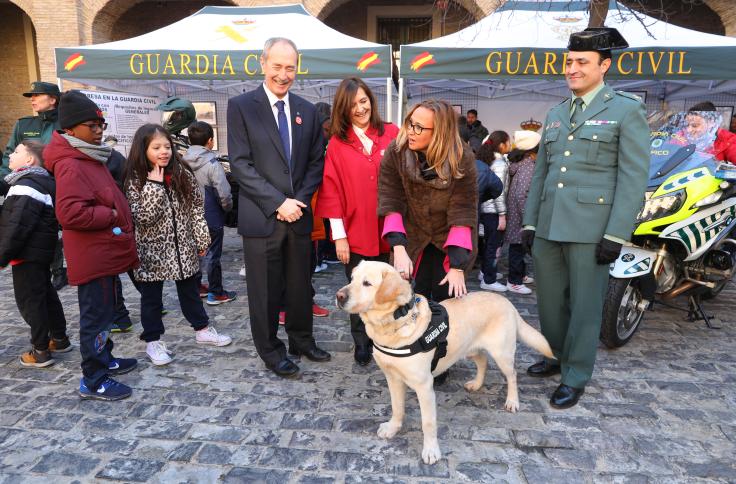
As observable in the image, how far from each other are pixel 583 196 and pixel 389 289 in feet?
4.80

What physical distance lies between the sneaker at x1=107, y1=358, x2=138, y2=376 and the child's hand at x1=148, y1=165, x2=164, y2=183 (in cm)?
144

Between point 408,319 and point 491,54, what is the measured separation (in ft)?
19.3

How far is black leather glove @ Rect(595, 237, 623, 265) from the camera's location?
9.13 feet

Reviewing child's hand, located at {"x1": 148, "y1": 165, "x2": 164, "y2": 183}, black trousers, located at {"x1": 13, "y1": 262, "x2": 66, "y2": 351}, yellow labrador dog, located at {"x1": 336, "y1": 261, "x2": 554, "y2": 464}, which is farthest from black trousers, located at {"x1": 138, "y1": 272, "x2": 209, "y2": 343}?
yellow labrador dog, located at {"x1": 336, "y1": 261, "x2": 554, "y2": 464}

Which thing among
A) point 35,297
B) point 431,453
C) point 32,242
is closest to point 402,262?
point 431,453

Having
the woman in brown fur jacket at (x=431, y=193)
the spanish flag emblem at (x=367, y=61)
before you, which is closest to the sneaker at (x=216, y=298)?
the woman in brown fur jacket at (x=431, y=193)

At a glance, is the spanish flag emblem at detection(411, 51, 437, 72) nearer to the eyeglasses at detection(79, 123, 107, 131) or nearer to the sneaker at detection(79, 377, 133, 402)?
the eyeglasses at detection(79, 123, 107, 131)

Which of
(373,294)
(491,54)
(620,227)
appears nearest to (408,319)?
(373,294)

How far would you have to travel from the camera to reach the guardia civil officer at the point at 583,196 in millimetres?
2762

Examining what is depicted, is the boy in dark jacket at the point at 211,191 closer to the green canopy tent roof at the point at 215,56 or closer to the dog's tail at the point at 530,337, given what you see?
the green canopy tent roof at the point at 215,56

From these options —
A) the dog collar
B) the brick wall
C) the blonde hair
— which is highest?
the brick wall

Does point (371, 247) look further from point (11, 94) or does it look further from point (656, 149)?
point (11, 94)

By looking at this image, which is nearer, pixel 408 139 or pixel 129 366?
pixel 408 139

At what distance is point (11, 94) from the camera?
628 inches
